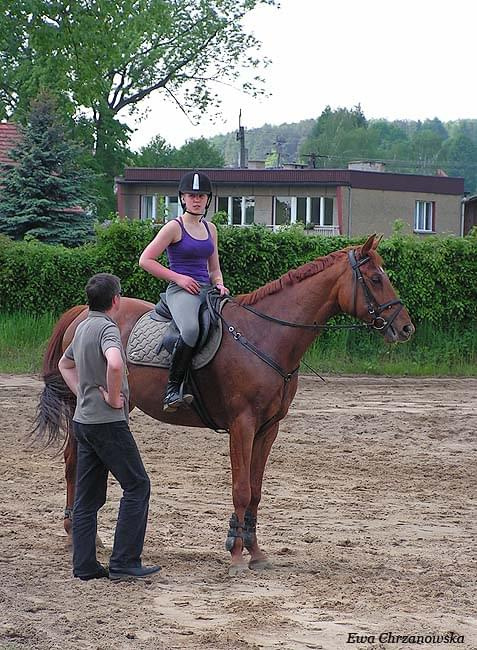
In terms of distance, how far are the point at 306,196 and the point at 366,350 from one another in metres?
31.3

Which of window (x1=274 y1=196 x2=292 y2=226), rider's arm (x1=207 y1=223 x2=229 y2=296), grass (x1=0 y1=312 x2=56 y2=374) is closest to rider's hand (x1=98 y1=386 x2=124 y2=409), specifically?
rider's arm (x1=207 y1=223 x2=229 y2=296)

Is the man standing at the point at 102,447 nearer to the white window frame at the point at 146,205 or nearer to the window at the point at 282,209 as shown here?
the window at the point at 282,209

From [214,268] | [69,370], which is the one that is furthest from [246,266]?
[69,370]

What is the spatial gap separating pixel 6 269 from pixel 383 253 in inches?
292

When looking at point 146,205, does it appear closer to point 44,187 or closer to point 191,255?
point 44,187

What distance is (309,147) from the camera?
10800cm

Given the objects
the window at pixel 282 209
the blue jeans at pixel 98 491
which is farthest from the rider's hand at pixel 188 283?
the window at pixel 282 209

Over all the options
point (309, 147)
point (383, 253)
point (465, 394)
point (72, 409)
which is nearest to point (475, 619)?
point (72, 409)

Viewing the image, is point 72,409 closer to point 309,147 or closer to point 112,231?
point 112,231

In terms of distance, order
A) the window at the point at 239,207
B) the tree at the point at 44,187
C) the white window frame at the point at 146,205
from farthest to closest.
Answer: the white window frame at the point at 146,205, the window at the point at 239,207, the tree at the point at 44,187

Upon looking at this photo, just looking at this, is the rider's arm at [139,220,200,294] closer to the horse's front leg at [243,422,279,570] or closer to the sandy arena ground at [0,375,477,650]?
the horse's front leg at [243,422,279,570]

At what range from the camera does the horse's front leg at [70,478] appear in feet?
27.3

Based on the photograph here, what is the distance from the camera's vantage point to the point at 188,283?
8.07 metres

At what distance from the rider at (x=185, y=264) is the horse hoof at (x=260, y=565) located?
1.30 meters
